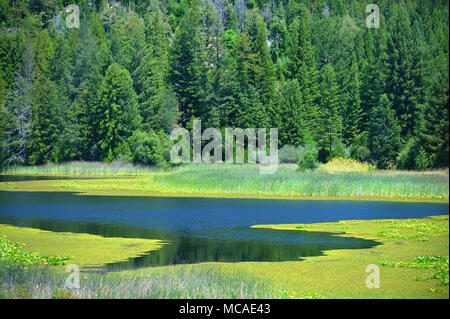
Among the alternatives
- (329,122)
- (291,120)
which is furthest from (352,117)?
(291,120)

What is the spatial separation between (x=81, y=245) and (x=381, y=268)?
451 inches

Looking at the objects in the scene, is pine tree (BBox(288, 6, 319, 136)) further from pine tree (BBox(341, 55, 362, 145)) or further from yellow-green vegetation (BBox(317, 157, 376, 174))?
yellow-green vegetation (BBox(317, 157, 376, 174))

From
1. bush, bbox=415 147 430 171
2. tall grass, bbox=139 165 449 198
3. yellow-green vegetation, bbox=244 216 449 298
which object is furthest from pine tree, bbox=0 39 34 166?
yellow-green vegetation, bbox=244 216 449 298

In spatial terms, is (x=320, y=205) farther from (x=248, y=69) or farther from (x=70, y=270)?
(x=248, y=69)

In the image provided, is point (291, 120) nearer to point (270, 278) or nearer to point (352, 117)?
point (352, 117)

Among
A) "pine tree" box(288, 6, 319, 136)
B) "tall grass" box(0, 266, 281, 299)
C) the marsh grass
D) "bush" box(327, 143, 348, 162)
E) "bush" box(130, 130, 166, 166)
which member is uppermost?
"pine tree" box(288, 6, 319, 136)

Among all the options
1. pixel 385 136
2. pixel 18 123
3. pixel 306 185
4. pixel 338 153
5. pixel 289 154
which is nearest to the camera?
pixel 306 185

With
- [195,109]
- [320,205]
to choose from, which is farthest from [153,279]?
[195,109]

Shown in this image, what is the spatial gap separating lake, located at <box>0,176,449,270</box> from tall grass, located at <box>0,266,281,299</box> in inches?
121

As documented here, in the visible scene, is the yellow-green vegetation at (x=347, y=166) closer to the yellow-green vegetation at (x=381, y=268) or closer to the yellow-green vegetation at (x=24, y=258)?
the yellow-green vegetation at (x=381, y=268)

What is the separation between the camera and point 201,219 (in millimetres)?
29562

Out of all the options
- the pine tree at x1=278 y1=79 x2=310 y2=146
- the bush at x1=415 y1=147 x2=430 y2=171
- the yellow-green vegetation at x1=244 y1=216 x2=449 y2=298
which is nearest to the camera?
the yellow-green vegetation at x1=244 y1=216 x2=449 y2=298

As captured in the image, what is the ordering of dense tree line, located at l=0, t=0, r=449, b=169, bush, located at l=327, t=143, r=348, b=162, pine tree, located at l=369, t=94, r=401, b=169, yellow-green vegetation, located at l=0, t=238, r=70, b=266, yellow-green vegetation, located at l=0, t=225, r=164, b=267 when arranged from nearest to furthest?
1. yellow-green vegetation, located at l=0, t=238, r=70, b=266
2. yellow-green vegetation, located at l=0, t=225, r=164, b=267
3. pine tree, located at l=369, t=94, r=401, b=169
4. dense tree line, located at l=0, t=0, r=449, b=169
5. bush, located at l=327, t=143, r=348, b=162

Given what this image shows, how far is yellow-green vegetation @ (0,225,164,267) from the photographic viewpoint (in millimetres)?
19953
